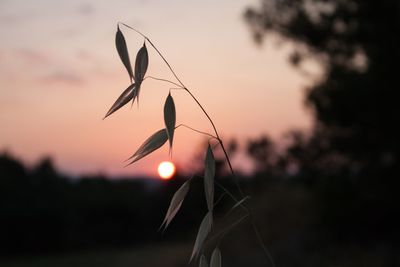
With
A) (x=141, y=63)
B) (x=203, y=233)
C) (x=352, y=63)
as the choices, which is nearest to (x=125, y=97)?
(x=141, y=63)

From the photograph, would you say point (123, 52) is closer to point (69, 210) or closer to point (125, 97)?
point (125, 97)

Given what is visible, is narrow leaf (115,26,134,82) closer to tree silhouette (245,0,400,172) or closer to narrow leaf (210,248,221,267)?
narrow leaf (210,248,221,267)

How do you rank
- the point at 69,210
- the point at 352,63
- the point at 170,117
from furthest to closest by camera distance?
the point at 69,210
the point at 352,63
the point at 170,117

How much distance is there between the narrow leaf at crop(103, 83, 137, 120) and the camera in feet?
2.17

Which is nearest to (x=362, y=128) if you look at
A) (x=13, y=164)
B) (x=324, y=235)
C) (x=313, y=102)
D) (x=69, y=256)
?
(x=313, y=102)

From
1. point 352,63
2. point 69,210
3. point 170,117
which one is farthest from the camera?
point 69,210

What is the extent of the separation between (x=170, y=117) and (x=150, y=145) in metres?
0.04

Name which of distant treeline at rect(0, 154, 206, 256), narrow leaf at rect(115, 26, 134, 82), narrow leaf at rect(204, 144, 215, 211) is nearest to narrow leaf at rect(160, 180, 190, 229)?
narrow leaf at rect(204, 144, 215, 211)

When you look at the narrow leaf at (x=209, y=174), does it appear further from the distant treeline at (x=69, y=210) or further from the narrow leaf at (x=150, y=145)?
the distant treeline at (x=69, y=210)

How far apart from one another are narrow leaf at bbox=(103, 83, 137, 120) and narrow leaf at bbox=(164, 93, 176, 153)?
4 cm

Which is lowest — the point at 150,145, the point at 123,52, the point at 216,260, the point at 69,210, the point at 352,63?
the point at 216,260

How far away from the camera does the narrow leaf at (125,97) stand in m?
0.66

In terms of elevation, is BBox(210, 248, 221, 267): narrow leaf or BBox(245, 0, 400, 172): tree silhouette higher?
BBox(245, 0, 400, 172): tree silhouette

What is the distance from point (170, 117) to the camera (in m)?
0.67
